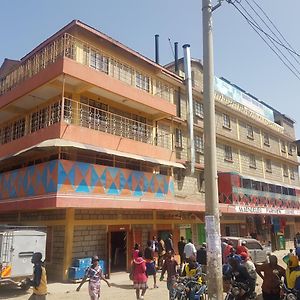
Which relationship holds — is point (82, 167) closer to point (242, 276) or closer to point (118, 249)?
point (118, 249)

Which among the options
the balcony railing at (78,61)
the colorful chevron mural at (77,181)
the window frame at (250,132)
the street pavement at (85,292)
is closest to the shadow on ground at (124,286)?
the street pavement at (85,292)

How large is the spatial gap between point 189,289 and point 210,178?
2993 mm

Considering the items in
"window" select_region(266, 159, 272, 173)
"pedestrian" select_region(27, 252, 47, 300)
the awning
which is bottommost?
"pedestrian" select_region(27, 252, 47, 300)

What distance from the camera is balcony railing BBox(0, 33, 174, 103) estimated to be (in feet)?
54.1

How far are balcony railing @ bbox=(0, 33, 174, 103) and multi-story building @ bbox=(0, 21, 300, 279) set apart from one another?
54mm

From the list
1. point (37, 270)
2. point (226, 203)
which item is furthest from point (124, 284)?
point (226, 203)

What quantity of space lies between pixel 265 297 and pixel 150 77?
50.6 ft

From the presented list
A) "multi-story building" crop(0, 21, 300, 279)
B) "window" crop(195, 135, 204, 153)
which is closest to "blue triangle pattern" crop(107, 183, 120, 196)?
"multi-story building" crop(0, 21, 300, 279)

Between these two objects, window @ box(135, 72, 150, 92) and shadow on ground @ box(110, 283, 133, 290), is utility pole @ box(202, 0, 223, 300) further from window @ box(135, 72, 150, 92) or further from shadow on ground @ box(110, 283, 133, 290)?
window @ box(135, 72, 150, 92)

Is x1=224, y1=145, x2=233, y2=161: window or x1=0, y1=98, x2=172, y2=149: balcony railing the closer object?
x1=0, y1=98, x2=172, y2=149: balcony railing

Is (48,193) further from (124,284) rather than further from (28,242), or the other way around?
(124,284)

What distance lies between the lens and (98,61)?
58.7ft

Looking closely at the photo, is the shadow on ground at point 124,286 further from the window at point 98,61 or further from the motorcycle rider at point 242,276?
the window at point 98,61

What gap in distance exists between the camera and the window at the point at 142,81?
20202 millimetres
